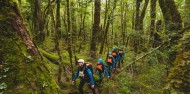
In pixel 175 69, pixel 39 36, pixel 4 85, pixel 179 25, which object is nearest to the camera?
pixel 175 69

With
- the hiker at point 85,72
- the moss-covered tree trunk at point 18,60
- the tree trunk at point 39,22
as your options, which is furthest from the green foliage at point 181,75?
the tree trunk at point 39,22

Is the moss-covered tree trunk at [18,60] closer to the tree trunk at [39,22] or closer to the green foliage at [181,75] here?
the green foliage at [181,75]

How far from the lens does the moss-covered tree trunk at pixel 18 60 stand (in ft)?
12.0

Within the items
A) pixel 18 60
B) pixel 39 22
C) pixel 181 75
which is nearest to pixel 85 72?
pixel 18 60

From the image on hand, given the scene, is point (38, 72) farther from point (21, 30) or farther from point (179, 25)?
point (179, 25)

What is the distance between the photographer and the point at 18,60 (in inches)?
155

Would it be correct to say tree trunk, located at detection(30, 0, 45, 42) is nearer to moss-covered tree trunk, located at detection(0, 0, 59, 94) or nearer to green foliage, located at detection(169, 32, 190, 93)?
moss-covered tree trunk, located at detection(0, 0, 59, 94)

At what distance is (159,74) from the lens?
20.9ft

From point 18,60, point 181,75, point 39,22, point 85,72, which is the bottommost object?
point 85,72

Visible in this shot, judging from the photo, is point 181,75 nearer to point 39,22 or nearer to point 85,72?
point 85,72

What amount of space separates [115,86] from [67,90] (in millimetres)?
2575

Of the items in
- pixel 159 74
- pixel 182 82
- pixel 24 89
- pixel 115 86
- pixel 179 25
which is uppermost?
pixel 179 25

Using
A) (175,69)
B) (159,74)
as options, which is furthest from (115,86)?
(175,69)

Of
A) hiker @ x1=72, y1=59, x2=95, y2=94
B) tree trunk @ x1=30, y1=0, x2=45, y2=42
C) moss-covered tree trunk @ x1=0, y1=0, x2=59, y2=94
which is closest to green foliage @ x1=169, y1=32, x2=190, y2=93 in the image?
moss-covered tree trunk @ x1=0, y1=0, x2=59, y2=94
